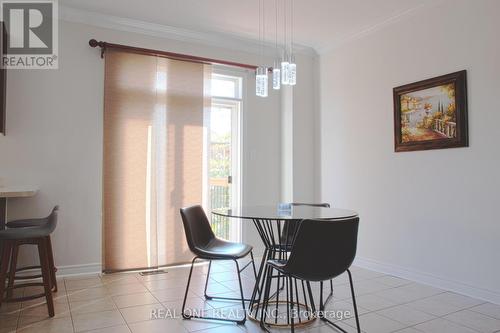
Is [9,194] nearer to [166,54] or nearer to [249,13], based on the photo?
[166,54]

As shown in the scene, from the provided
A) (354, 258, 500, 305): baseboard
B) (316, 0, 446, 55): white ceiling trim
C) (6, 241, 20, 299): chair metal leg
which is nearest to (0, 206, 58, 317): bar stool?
(6, 241, 20, 299): chair metal leg

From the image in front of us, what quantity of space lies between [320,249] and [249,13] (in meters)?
2.66

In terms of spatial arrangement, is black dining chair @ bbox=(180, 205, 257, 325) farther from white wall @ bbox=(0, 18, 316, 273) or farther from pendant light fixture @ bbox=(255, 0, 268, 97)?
white wall @ bbox=(0, 18, 316, 273)

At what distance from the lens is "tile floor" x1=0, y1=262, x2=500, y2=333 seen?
2.45m

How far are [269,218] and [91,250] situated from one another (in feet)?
7.46

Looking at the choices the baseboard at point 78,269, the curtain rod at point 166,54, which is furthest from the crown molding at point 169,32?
the baseboard at point 78,269

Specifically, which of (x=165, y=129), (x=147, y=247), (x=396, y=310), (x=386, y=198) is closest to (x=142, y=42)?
(x=165, y=129)

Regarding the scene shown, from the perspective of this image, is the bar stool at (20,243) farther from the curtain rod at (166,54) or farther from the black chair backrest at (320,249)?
the curtain rod at (166,54)

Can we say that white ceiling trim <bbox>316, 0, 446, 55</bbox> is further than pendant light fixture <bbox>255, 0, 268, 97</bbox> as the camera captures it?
Yes

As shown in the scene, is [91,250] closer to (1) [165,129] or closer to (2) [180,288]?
(2) [180,288]

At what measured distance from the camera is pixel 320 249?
2066mm

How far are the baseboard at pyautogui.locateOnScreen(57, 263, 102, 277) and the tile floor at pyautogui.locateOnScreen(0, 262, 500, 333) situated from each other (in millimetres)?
80

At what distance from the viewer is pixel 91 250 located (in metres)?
3.75

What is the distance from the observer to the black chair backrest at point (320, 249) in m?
2.04
